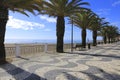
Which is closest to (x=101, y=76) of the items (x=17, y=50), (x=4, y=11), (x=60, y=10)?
(x=4, y=11)

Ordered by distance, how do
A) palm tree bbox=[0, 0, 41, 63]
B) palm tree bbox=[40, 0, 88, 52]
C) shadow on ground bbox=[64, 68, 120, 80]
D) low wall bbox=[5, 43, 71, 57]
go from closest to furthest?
shadow on ground bbox=[64, 68, 120, 80] < palm tree bbox=[0, 0, 41, 63] < low wall bbox=[5, 43, 71, 57] < palm tree bbox=[40, 0, 88, 52]

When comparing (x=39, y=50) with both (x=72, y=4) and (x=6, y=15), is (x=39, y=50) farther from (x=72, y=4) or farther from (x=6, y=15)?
(x=6, y=15)

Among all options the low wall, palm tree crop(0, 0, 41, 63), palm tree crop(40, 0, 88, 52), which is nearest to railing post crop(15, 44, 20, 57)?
the low wall

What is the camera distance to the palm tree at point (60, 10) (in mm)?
26455

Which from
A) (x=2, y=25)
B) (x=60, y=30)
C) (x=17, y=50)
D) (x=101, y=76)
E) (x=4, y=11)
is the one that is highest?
(x=4, y=11)

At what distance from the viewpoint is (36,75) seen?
35.3ft

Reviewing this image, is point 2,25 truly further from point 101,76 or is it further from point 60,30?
point 60,30

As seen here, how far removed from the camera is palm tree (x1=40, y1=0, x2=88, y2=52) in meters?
26.5

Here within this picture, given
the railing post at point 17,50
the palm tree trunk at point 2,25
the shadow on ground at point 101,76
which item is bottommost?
the shadow on ground at point 101,76

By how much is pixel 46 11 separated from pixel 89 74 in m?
16.9

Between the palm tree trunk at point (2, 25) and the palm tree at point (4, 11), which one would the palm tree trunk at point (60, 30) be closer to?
the palm tree at point (4, 11)

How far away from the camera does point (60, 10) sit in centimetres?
2670

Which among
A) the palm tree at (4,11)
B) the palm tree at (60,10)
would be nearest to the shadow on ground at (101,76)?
the palm tree at (4,11)

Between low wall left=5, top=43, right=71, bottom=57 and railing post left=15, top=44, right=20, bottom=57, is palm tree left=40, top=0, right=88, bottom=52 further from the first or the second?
railing post left=15, top=44, right=20, bottom=57
